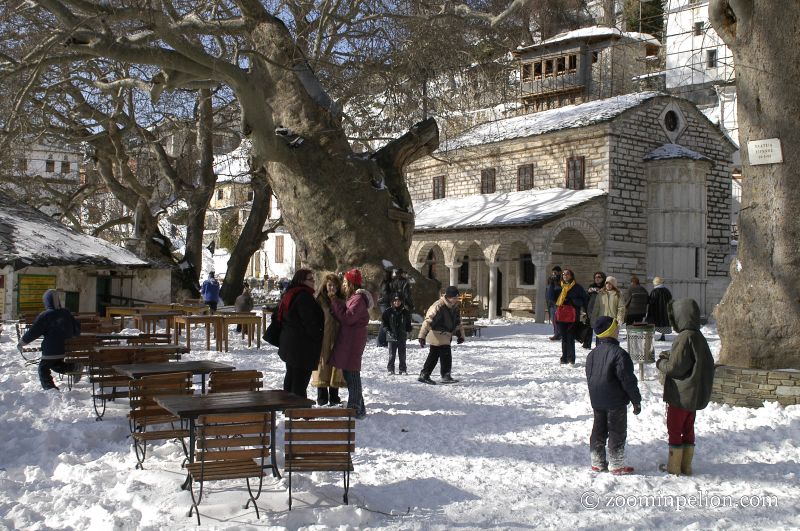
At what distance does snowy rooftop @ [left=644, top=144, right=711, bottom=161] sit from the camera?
89.5 ft

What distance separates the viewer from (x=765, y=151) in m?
9.75

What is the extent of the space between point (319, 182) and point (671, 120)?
16869 millimetres

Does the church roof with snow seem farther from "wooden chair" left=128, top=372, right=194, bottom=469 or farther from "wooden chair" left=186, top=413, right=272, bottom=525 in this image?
"wooden chair" left=186, top=413, right=272, bottom=525

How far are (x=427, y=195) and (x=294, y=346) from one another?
1066 inches

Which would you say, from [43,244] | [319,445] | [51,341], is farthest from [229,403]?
[43,244]

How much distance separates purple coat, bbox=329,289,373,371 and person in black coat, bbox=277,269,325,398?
40 cm

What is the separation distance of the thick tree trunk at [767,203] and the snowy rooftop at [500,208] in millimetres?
14876

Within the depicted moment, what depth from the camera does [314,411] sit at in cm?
580

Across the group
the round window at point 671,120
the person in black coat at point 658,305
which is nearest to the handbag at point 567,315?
the person in black coat at point 658,305

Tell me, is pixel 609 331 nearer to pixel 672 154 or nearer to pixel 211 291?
pixel 211 291

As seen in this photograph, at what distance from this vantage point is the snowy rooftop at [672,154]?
89.5 ft

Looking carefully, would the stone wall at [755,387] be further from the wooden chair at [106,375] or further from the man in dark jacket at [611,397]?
the wooden chair at [106,375]

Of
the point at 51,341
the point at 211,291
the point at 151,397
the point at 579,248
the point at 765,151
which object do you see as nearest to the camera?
the point at 151,397

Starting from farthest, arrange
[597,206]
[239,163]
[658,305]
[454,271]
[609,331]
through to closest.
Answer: [239,163], [454,271], [597,206], [658,305], [609,331]
